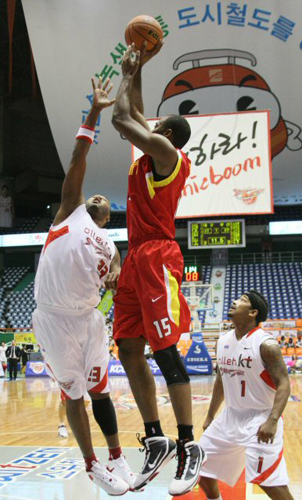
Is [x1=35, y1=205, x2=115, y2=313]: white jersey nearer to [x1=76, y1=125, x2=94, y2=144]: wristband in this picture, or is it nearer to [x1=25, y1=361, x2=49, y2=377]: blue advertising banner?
[x1=76, y1=125, x2=94, y2=144]: wristband

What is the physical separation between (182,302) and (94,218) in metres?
0.84

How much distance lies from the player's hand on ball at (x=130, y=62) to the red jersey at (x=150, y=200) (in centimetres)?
46

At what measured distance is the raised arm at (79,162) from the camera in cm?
312

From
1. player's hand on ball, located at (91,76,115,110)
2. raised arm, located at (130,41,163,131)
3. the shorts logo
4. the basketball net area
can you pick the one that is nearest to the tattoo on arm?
the shorts logo

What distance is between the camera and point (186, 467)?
2725 millimetres

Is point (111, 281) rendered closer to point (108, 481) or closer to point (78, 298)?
point (78, 298)

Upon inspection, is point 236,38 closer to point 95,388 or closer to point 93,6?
point 93,6

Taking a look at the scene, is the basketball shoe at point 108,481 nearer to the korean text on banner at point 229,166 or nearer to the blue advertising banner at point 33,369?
the korean text on banner at point 229,166

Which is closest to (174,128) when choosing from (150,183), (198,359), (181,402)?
(150,183)

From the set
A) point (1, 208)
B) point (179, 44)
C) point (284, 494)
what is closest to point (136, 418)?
point (284, 494)

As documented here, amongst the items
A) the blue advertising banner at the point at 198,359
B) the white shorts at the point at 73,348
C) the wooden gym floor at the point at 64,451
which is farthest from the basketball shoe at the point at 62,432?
the blue advertising banner at the point at 198,359

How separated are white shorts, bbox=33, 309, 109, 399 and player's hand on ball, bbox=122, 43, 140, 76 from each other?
1370 millimetres

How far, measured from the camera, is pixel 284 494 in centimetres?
373

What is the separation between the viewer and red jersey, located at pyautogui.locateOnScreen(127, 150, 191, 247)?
9.68 feet
